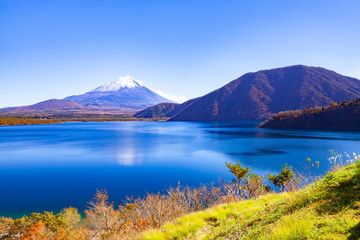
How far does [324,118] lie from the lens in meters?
78.8

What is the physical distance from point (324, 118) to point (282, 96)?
336ft

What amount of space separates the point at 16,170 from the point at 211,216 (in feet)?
93.1

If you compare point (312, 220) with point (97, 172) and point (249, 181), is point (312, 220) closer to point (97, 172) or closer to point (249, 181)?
point (249, 181)

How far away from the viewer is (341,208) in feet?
14.1

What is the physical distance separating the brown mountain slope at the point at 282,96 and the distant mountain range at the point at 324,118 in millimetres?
71259

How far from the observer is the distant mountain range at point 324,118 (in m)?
73.3

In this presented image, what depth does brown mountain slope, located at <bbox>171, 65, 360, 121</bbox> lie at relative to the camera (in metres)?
158

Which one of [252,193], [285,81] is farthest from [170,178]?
[285,81]

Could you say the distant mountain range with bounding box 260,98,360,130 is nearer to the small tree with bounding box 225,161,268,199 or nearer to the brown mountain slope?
the brown mountain slope

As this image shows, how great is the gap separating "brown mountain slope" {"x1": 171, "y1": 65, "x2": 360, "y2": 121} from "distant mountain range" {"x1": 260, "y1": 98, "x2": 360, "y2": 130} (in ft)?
234

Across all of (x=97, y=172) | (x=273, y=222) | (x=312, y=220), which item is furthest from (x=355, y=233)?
(x=97, y=172)

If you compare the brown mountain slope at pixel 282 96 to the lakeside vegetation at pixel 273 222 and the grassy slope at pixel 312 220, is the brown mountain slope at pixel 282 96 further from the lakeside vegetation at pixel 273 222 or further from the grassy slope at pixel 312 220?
the grassy slope at pixel 312 220

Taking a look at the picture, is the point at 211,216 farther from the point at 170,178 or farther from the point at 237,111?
the point at 237,111

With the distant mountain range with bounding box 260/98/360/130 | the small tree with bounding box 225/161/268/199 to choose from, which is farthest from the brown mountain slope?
the small tree with bounding box 225/161/268/199
